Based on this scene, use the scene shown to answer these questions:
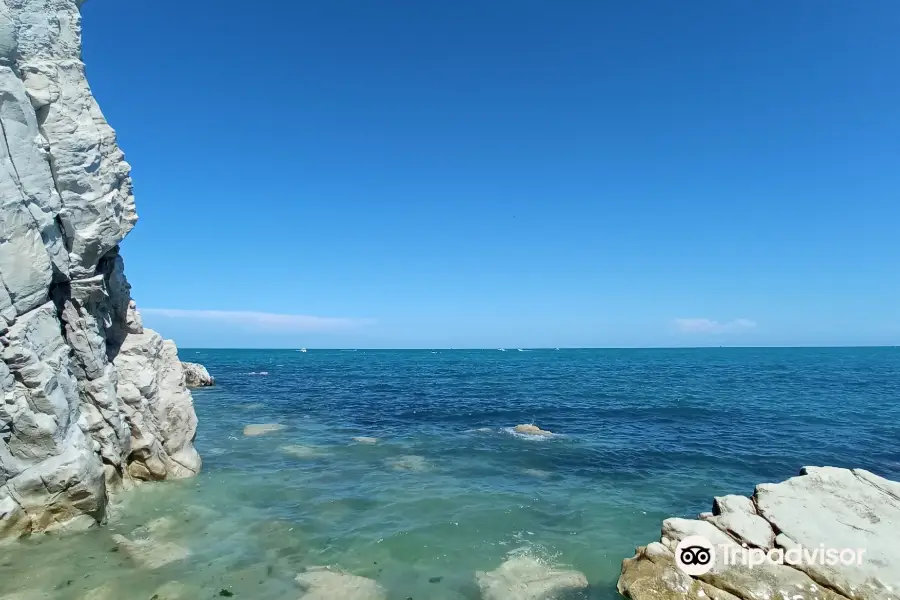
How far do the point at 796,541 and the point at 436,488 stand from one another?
12.9 metres

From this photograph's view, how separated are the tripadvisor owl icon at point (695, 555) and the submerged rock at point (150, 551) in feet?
44.4

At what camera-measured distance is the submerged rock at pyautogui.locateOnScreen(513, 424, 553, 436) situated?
31784 mm

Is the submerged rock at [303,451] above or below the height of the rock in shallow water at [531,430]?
below

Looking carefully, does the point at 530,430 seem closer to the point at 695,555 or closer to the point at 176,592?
the point at 695,555

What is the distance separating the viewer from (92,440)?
51.7 feet

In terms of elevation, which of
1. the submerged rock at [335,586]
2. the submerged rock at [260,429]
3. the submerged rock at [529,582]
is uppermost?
the submerged rock at [260,429]

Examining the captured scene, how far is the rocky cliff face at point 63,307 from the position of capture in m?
13.1

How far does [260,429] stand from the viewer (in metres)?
31.2

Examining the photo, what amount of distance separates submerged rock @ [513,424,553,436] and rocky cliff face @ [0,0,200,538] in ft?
68.4

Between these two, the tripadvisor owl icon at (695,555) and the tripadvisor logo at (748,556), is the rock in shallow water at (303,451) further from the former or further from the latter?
the tripadvisor logo at (748,556)

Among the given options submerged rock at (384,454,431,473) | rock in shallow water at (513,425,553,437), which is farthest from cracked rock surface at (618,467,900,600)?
rock in shallow water at (513,425,553,437)

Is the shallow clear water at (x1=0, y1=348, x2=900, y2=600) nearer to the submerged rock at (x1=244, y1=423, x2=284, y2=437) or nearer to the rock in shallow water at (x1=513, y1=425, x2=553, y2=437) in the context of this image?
the submerged rock at (x1=244, y1=423, x2=284, y2=437)

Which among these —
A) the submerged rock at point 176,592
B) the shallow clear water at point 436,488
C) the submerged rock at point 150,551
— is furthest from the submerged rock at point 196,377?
the submerged rock at point 176,592

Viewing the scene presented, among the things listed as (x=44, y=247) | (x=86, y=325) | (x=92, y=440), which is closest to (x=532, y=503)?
(x=92, y=440)
